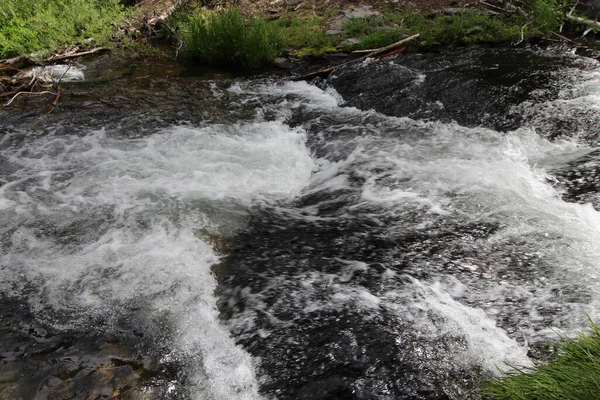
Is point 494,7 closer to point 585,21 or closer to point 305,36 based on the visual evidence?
point 585,21

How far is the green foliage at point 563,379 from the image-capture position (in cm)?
209

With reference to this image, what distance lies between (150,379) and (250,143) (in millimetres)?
3800

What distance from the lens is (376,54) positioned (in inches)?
340

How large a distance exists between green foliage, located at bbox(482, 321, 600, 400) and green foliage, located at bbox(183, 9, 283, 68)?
7.78 metres

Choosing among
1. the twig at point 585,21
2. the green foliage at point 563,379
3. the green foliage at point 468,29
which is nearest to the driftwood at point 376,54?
the green foliage at point 468,29

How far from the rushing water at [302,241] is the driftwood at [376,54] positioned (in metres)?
1.30

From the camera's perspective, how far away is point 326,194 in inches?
193

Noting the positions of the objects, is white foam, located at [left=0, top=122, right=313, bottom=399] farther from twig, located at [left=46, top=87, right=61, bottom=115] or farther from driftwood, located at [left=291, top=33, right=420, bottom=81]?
driftwood, located at [left=291, top=33, right=420, bottom=81]

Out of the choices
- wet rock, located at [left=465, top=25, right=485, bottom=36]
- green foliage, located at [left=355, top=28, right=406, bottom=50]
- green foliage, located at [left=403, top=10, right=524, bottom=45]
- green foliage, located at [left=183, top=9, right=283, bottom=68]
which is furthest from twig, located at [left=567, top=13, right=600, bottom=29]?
green foliage, located at [left=183, top=9, right=283, bottom=68]

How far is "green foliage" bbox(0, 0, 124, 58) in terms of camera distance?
9148mm

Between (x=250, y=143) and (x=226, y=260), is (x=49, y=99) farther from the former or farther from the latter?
(x=226, y=260)

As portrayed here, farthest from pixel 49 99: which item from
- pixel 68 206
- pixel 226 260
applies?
pixel 226 260

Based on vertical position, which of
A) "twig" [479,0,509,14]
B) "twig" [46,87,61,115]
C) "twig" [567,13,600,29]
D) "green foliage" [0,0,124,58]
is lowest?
"twig" [46,87,61,115]

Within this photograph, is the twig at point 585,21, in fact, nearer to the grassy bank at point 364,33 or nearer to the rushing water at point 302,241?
the grassy bank at point 364,33
